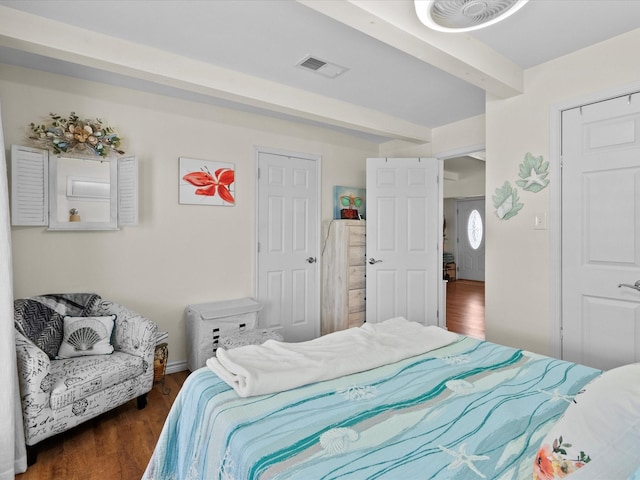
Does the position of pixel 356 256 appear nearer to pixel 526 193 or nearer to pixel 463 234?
pixel 526 193

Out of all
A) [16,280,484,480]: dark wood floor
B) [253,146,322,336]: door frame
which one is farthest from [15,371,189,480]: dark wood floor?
[253,146,322,336]: door frame

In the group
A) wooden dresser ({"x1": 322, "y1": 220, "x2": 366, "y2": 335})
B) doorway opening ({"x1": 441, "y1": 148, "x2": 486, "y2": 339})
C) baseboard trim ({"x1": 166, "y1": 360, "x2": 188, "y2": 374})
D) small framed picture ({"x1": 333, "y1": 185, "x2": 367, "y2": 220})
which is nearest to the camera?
baseboard trim ({"x1": 166, "y1": 360, "x2": 188, "y2": 374})

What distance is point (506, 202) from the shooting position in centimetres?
281

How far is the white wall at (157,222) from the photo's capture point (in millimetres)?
2646

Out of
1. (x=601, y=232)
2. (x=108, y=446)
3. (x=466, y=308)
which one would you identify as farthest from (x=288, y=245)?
(x=466, y=308)

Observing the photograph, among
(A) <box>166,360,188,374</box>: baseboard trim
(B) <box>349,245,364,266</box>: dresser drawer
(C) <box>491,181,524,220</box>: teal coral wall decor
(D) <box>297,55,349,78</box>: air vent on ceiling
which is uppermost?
(D) <box>297,55,349,78</box>: air vent on ceiling

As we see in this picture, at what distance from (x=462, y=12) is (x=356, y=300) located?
3007 mm

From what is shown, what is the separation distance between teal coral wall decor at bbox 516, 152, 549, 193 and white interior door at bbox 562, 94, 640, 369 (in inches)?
4.8

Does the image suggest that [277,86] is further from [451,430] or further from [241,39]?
[451,430]

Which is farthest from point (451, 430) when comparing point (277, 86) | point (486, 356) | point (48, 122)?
point (48, 122)

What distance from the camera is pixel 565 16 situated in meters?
2.04

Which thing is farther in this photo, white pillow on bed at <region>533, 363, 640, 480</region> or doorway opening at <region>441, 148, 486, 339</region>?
doorway opening at <region>441, 148, 486, 339</region>

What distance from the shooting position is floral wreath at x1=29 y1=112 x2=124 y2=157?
8.57ft

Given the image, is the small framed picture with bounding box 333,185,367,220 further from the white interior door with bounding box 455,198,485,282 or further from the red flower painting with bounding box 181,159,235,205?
the white interior door with bounding box 455,198,485,282
